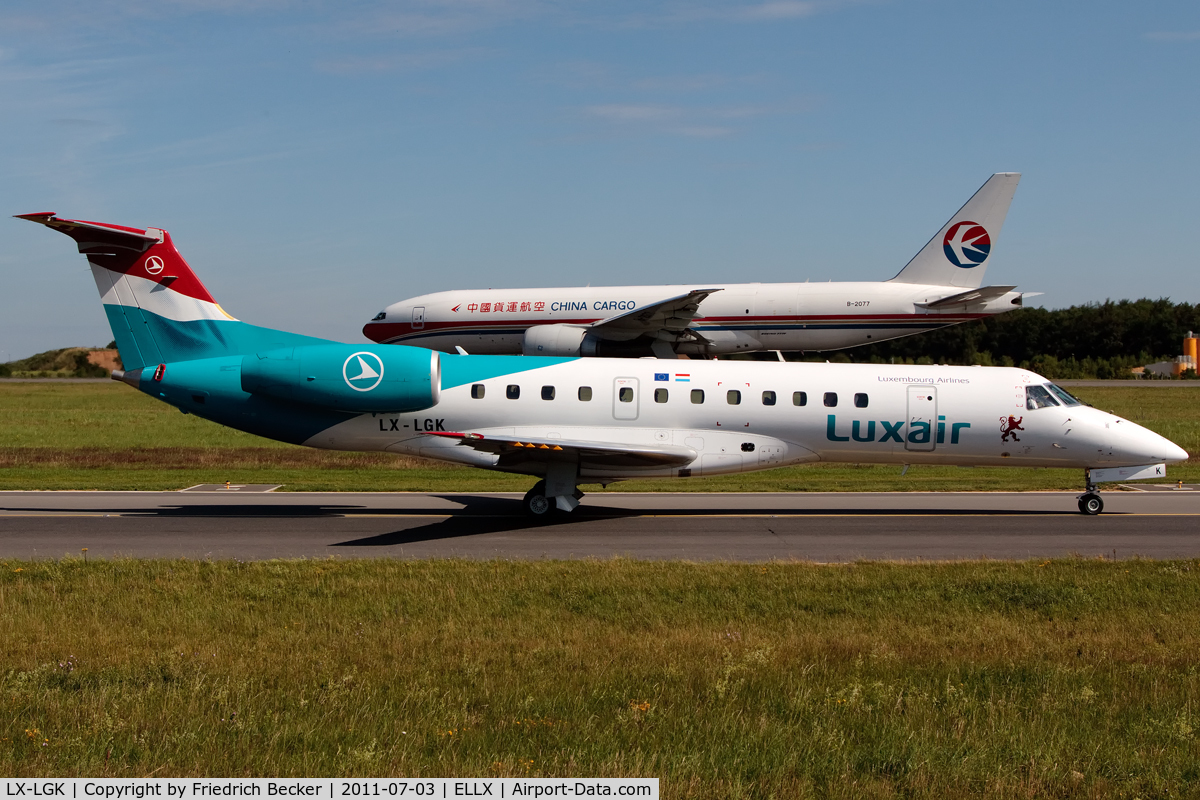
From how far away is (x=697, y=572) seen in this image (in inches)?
519

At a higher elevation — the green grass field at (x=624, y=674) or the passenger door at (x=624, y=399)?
the passenger door at (x=624, y=399)

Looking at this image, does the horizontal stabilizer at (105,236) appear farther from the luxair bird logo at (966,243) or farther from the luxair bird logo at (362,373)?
the luxair bird logo at (966,243)

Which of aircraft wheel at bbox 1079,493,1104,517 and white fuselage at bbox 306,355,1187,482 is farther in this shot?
aircraft wheel at bbox 1079,493,1104,517

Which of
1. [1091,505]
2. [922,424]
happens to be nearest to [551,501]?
[922,424]

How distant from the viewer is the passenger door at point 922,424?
18906 mm

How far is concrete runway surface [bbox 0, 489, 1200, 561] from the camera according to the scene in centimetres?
1567

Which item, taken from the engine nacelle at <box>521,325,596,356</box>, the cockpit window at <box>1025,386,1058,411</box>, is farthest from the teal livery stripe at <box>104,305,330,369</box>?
the engine nacelle at <box>521,325,596,356</box>

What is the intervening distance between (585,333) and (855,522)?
19247 millimetres

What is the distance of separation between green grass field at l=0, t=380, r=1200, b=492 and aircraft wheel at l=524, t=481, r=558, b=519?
519cm

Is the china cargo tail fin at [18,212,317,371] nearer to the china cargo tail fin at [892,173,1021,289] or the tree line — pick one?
the china cargo tail fin at [892,173,1021,289]

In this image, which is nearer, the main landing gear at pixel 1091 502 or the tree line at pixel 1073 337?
the main landing gear at pixel 1091 502

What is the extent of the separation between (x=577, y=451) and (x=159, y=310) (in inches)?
343

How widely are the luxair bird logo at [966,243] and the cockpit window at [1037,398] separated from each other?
1922 cm

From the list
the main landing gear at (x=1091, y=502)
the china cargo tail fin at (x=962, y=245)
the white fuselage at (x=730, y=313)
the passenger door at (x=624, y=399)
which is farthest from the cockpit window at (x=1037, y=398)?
the china cargo tail fin at (x=962, y=245)
